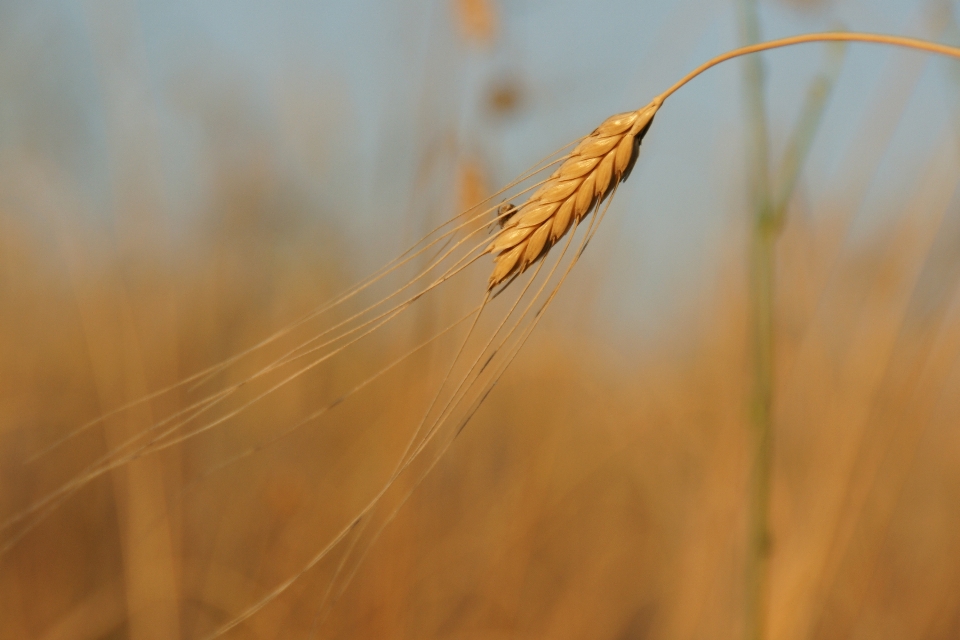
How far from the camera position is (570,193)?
46 cm

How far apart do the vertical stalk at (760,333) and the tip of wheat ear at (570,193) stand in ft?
0.86

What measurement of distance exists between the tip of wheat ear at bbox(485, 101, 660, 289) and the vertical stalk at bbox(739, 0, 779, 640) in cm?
26

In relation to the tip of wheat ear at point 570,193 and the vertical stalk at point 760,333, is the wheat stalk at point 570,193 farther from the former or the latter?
the vertical stalk at point 760,333

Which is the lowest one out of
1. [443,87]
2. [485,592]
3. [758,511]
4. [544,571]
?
[544,571]

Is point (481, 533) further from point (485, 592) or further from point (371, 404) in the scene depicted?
point (371, 404)

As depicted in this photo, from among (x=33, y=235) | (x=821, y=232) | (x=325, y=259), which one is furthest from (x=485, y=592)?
(x=33, y=235)

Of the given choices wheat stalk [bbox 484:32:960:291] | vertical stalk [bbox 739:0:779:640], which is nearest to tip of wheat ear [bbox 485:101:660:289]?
wheat stalk [bbox 484:32:960:291]

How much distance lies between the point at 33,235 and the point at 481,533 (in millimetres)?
1263

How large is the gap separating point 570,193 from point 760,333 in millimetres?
292

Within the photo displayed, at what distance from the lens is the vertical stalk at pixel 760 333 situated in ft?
2.05

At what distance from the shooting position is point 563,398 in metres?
1.36

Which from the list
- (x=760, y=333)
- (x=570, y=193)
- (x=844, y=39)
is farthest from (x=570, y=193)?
(x=760, y=333)

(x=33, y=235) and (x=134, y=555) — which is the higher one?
(x=33, y=235)

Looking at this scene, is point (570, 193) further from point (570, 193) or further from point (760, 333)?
point (760, 333)
